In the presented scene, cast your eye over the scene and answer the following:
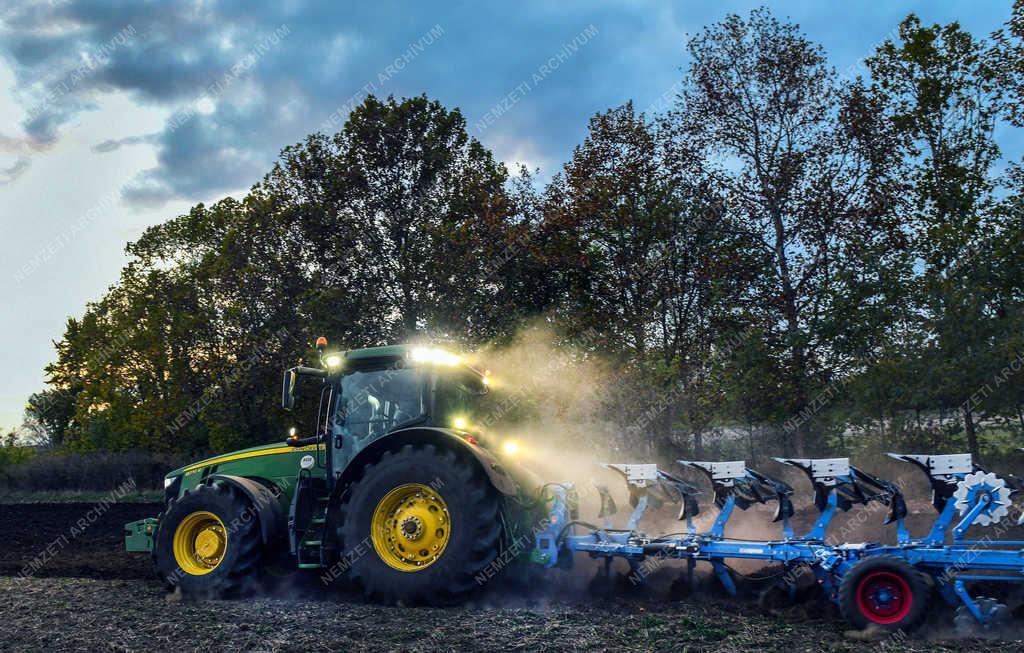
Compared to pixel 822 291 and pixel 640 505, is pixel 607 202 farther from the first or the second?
pixel 640 505

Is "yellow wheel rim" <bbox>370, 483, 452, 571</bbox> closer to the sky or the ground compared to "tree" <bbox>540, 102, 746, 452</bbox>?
closer to the ground

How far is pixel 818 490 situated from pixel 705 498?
17.5ft

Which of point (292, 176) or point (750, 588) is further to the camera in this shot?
point (292, 176)

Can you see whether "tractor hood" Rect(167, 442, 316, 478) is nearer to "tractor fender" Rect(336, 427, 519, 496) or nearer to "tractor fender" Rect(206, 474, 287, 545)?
"tractor fender" Rect(206, 474, 287, 545)

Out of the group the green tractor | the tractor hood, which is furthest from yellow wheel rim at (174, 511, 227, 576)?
the tractor hood

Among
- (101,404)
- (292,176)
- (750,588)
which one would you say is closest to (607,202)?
(292,176)

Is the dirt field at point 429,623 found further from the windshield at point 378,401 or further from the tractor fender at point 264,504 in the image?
the windshield at point 378,401

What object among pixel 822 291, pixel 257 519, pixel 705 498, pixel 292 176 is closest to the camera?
pixel 257 519

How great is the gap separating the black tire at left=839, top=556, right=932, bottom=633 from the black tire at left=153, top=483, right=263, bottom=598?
16.0 feet

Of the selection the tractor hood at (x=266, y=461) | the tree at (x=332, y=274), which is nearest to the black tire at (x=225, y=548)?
the tractor hood at (x=266, y=461)

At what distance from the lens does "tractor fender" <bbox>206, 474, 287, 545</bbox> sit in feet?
23.9

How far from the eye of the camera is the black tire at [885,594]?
5.34m

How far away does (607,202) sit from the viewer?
1780 cm

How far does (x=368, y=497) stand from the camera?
671cm
